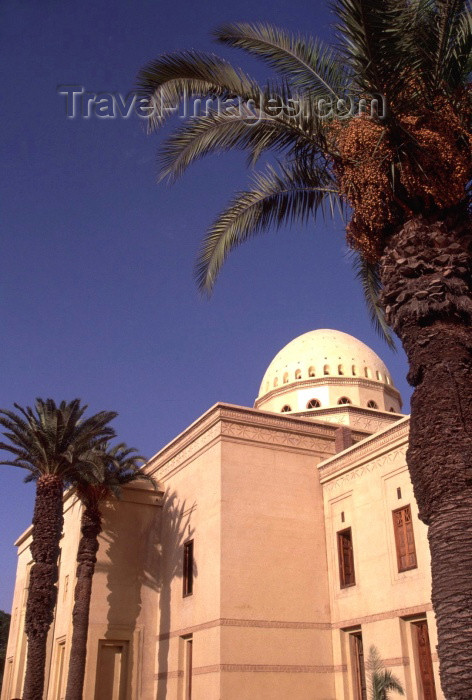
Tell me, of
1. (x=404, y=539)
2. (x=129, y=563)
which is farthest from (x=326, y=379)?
(x=404, y=539)

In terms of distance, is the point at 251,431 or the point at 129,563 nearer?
the point at 251,431

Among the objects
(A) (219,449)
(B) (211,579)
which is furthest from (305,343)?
(B) (211,579)

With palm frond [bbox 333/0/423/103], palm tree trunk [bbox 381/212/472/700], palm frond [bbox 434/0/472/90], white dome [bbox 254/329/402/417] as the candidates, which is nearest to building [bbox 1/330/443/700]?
white dome [bbox 254/329/402/417]

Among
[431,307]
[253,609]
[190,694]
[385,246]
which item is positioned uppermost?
[385,246]

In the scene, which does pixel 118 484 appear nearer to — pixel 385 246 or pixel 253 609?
pixel 253 609

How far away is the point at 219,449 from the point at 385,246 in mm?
10851

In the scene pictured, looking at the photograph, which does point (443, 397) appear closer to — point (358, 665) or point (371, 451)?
point (371, 451)

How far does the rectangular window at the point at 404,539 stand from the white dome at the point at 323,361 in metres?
10.5

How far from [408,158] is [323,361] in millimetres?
19164

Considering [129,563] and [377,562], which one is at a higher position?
[129,563]

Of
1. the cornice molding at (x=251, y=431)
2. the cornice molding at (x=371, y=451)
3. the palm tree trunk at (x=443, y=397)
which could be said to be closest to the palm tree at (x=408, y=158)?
the palm tree trunk at (x=443, y=397)

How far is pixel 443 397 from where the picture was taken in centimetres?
546

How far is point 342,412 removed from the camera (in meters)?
23.2

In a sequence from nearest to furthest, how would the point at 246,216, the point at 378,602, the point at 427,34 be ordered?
the point at 427,34, the point at 246,216, the point at 378,602
